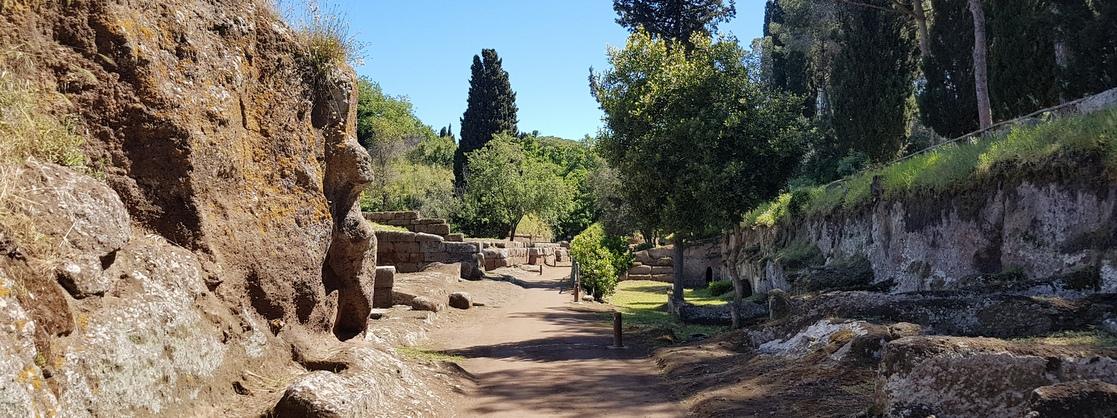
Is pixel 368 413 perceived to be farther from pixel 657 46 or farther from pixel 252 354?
pixel 657 46

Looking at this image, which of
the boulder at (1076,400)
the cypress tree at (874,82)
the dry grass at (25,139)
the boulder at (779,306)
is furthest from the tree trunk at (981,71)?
the dry grass at (25,139)

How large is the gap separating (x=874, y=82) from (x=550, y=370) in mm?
20983

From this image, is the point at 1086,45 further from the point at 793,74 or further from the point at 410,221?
the point at 410,221

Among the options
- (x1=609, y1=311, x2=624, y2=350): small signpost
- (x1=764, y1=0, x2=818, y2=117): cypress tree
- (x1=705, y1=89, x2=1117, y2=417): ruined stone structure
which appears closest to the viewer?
(x1=705, y1=89, x2=1117, y2=417): ruined stone structure

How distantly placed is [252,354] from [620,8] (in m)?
34.8

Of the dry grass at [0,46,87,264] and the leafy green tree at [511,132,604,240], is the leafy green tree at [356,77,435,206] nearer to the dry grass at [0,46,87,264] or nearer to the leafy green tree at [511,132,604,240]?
the leafy green tree at [511,132,604,240]

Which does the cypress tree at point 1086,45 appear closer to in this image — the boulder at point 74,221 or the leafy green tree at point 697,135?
the leafy green tree at point 697,135

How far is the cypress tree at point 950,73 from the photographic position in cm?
2375

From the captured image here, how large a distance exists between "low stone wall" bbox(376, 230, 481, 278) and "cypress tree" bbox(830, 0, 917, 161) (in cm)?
1399

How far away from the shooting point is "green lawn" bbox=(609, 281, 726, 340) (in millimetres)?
16453

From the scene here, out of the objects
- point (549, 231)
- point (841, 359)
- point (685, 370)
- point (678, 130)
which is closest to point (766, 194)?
point (678, 130)

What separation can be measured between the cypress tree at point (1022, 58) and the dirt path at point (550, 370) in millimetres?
11806

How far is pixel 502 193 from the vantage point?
2002 inches

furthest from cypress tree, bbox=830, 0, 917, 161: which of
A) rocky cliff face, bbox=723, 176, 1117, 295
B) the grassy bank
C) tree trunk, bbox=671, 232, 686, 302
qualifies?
rocky cliff face, bbox=723, 176, 1117, 295
